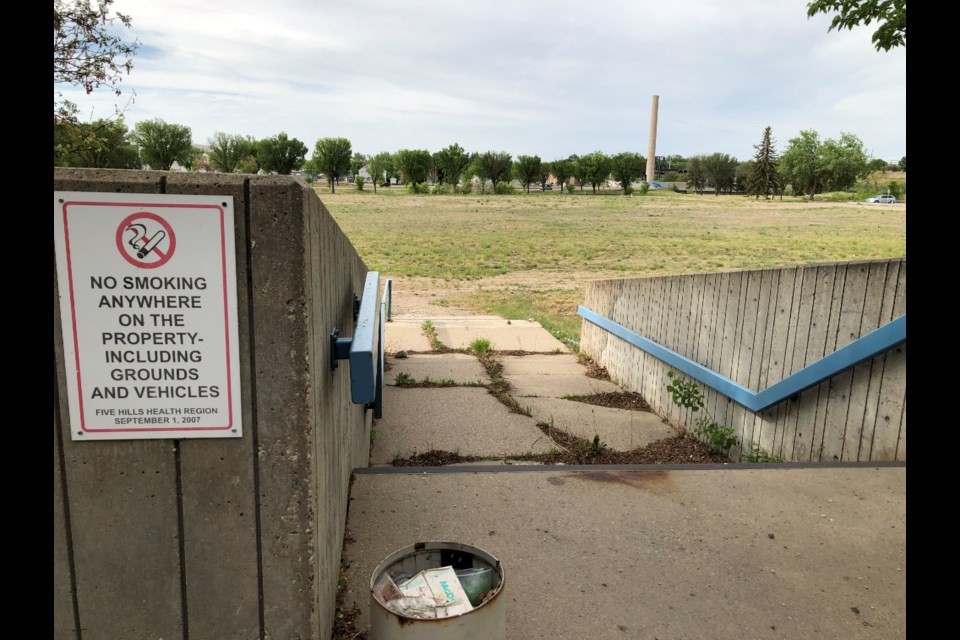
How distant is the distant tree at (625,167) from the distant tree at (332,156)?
37.4 m

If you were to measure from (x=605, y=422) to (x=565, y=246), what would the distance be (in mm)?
22906

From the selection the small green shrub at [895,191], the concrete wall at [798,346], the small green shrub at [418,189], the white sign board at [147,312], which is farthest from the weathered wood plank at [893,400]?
the small green shrub at [895,191]

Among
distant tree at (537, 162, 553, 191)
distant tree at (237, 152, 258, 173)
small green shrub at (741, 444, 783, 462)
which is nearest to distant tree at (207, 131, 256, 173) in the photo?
distant tree at (237, 152, 258, 173)

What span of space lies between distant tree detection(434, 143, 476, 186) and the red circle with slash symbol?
9193 cm

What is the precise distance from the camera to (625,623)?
93.3 inches

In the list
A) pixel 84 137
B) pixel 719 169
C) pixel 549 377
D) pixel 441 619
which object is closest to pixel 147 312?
pixel 441 619

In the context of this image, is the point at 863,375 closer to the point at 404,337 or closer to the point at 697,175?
the point at 404,337

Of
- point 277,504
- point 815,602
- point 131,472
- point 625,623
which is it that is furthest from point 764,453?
point 131,472

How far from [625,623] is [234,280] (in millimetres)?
1809

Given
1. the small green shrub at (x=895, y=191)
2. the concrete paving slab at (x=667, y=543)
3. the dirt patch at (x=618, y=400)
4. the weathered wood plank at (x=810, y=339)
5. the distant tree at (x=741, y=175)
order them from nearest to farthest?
the concrete paving slab at (x=667, y=543)
the weathered wood plank at (x=810, y=339)
the dirt patch at (x=618, y=400)
the small green shrub at (x=895, y=191)
the distant tree at (x=741, y=175)

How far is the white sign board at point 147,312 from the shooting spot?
159 centimetres

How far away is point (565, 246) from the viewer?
2814cm

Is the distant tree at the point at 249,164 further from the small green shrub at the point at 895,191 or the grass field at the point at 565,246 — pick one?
the small green shrub at the point at 895,191

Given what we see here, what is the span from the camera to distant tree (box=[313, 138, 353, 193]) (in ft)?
290
